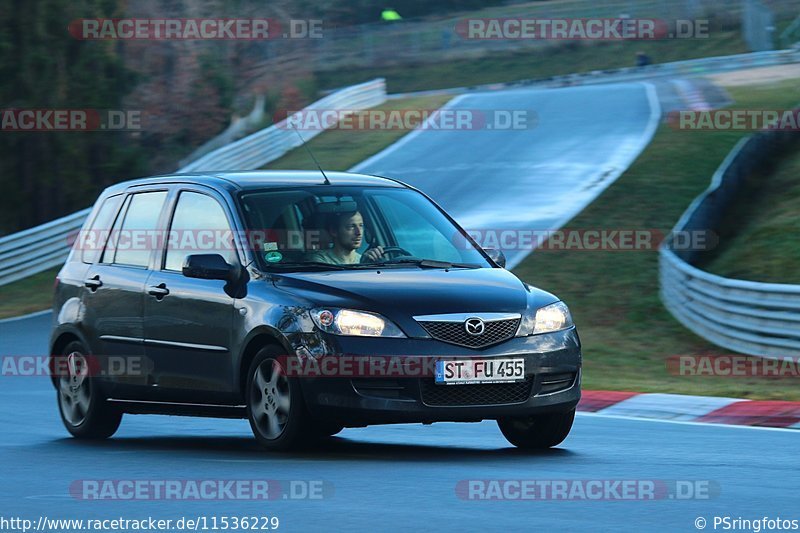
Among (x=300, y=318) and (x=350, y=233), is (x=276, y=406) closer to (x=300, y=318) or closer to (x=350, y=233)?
(x=300, y=318)

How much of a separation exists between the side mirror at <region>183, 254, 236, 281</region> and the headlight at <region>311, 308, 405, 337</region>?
2.90ft

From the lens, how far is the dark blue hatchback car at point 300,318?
29.0 ft

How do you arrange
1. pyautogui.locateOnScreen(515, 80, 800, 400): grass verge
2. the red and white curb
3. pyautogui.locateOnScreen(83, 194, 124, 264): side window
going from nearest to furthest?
pyautogui.locateOnScreen(83, 194, 124, 264): side window → the red and white curb → pyautogui.locateOnScreen(515, 80, 800, 400): grass verge

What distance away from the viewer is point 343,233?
978 cm

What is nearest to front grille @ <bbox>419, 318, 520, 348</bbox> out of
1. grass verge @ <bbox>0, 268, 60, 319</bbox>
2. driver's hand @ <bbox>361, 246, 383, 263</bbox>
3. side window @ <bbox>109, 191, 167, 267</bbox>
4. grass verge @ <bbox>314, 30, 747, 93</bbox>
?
driver's hand @ <bbox>361, 246, 383, 263</bbox>

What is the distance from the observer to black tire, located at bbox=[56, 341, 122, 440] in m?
10.8

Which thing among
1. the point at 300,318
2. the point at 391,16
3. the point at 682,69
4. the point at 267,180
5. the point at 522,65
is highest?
the point at 267,180

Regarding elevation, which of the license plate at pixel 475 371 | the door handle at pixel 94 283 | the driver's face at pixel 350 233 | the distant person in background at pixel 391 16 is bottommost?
the distant person in background at pixel 391 16

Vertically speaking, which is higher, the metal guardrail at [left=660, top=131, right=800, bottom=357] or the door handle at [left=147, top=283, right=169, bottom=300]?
the door handle at [left=147, top=283, right=169, bottom=300]

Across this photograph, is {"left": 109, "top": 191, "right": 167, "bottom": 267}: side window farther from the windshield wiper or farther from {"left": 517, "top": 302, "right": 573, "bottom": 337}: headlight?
{"left": 517, "top": 302, "right": 573, "bottom": 337}: headlight

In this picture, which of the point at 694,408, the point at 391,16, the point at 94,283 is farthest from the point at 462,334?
the point at 391,16

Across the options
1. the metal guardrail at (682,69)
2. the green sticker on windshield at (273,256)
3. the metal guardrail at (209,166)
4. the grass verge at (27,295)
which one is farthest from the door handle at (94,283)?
the metal guardrail at (682,69)

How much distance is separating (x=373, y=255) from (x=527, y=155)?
2554 cm

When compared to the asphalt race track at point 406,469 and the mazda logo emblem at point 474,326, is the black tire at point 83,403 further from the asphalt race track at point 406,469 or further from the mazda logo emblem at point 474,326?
the mazda logo emblem at point 474,326
